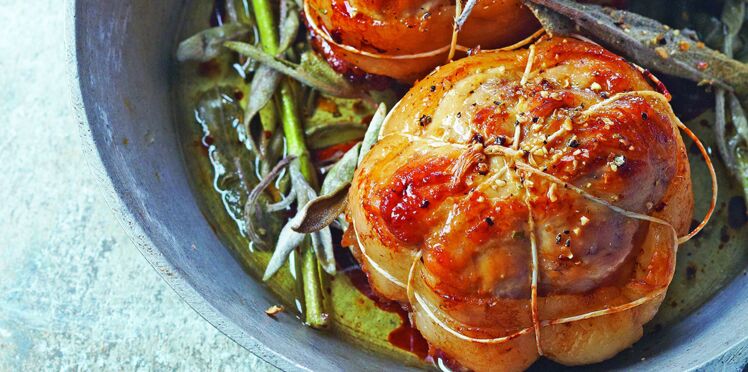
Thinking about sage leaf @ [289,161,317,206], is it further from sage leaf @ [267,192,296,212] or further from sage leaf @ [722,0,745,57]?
sage leaf @ [722,0,745,57]

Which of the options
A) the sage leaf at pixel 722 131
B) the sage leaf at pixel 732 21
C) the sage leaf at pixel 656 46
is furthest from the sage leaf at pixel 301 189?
the sage leaf at pixel 732 21

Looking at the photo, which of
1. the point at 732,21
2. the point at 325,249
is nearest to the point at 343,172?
the point at 325,249

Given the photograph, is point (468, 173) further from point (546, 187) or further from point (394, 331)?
point (394, 331)

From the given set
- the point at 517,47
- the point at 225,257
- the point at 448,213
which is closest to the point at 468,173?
Result: the point at 448,213

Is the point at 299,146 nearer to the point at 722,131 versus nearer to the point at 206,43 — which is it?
the point at 206,43

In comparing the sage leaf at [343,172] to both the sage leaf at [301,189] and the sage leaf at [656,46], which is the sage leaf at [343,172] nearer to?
the sage leaf at [301,189]

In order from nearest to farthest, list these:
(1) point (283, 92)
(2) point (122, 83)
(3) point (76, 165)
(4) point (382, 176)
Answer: (4) point (382, 176) < (2) point (122, 83) < (1) point (283, 92) < (3) point (76, 165)

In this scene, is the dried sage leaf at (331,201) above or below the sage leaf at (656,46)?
below
